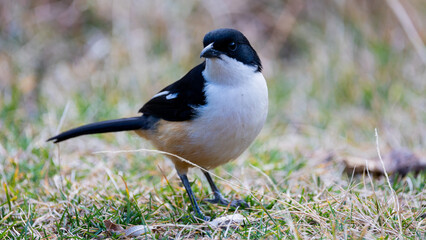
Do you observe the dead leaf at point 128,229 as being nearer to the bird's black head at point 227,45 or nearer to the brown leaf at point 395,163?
the bird's black head at point 227,45

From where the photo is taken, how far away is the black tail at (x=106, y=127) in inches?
154

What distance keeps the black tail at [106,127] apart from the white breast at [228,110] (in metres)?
0.63

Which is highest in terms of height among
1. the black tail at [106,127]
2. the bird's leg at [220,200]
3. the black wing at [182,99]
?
the black wing at [182,99]

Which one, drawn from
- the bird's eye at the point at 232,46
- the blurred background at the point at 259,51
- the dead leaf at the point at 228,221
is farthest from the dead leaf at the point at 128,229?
the blurred background at the point at 259,51

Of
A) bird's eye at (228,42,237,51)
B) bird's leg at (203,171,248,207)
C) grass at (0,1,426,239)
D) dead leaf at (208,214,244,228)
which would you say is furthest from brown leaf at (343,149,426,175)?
bird's eye at (228,42,237,51)

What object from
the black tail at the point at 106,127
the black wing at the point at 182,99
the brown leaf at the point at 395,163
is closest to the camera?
the black wing at the point at 182,99

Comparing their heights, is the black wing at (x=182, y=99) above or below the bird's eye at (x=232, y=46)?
below

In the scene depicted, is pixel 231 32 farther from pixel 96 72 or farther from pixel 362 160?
pixel 96 72

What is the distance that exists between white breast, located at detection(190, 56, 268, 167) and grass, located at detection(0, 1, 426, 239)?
0.25 meters

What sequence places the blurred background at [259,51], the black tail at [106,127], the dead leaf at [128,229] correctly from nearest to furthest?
the dead leaf at [128,229] → the black tail at [106,127] → the blurred background at [259,51]

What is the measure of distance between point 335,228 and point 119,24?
5207mm

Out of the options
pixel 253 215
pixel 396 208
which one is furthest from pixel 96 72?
pixel 396 208

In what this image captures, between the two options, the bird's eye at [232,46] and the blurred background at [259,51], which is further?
the blurred background at [259,51]

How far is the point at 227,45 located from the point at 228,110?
0.44 m
